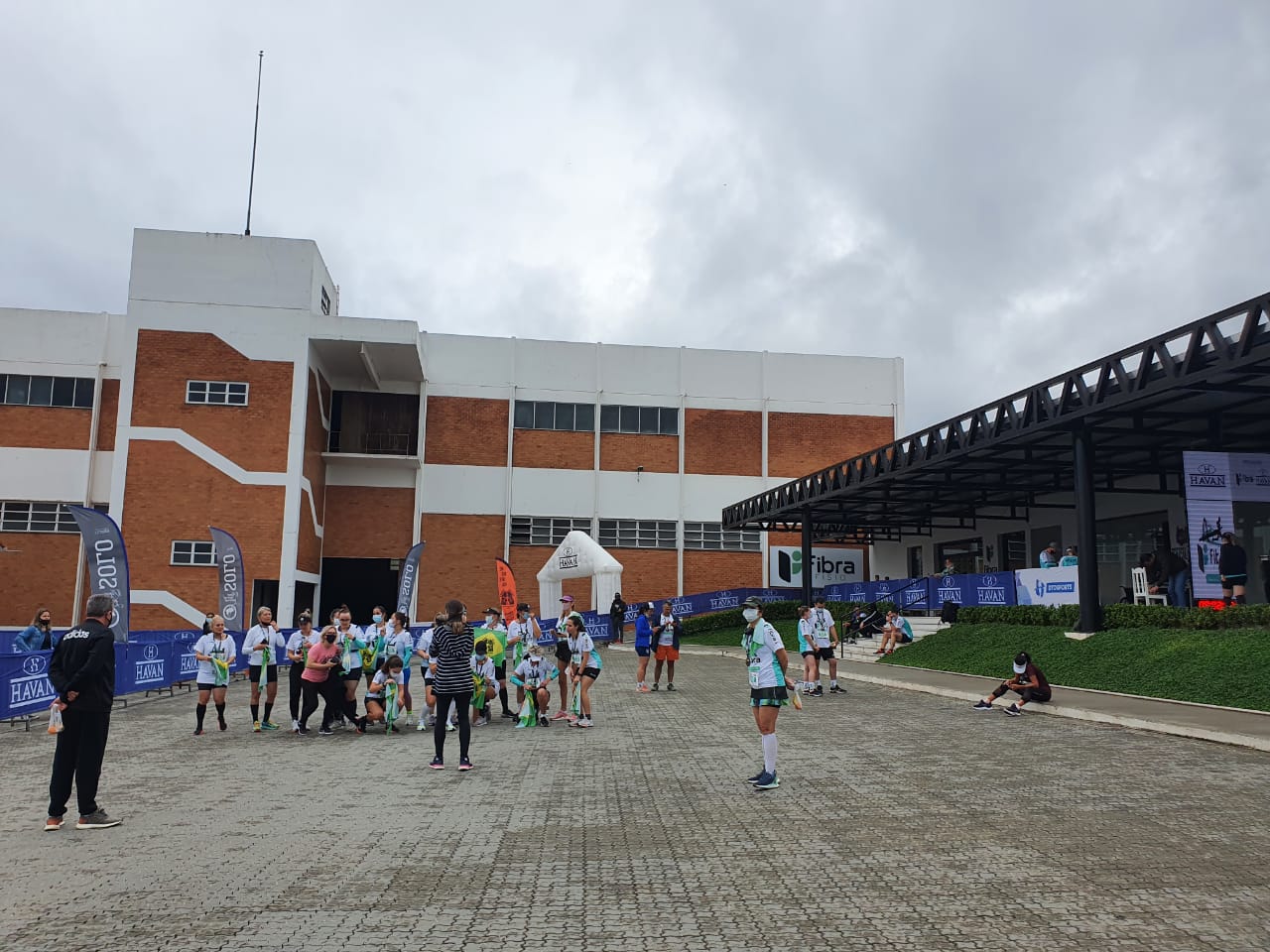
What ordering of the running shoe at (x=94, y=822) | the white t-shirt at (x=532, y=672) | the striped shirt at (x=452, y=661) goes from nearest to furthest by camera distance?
the running shoe at (x=94, y=822), the striped shirt at (x=452, y=661), the white t-shirt at (x=532, y=672)

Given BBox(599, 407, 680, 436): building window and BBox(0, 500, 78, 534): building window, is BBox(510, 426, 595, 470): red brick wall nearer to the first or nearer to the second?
BBox(599, 407, 680, 436): building window

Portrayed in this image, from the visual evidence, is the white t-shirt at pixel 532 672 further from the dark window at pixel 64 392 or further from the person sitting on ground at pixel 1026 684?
the dark window at pixel 64 392

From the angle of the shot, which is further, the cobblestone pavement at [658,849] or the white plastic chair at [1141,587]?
the white plastic chair at [1141,587]

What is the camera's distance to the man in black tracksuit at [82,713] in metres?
7.30

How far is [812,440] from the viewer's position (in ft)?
140

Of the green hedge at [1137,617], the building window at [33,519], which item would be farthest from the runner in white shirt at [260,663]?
the building window at [33,519]

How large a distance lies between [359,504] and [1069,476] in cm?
2773

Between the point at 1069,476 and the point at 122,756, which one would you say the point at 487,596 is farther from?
the point at 122,756

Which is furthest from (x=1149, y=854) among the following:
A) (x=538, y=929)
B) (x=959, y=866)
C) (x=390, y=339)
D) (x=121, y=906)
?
(x=390, y=339)

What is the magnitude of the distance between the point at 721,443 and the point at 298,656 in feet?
99.7

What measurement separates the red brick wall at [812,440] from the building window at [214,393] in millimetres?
22811

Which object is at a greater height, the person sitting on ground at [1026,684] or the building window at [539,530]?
the building window at [539,530]

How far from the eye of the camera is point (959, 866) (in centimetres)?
590

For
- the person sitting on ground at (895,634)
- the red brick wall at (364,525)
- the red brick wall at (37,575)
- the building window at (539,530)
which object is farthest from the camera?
the building window at (539,530)
